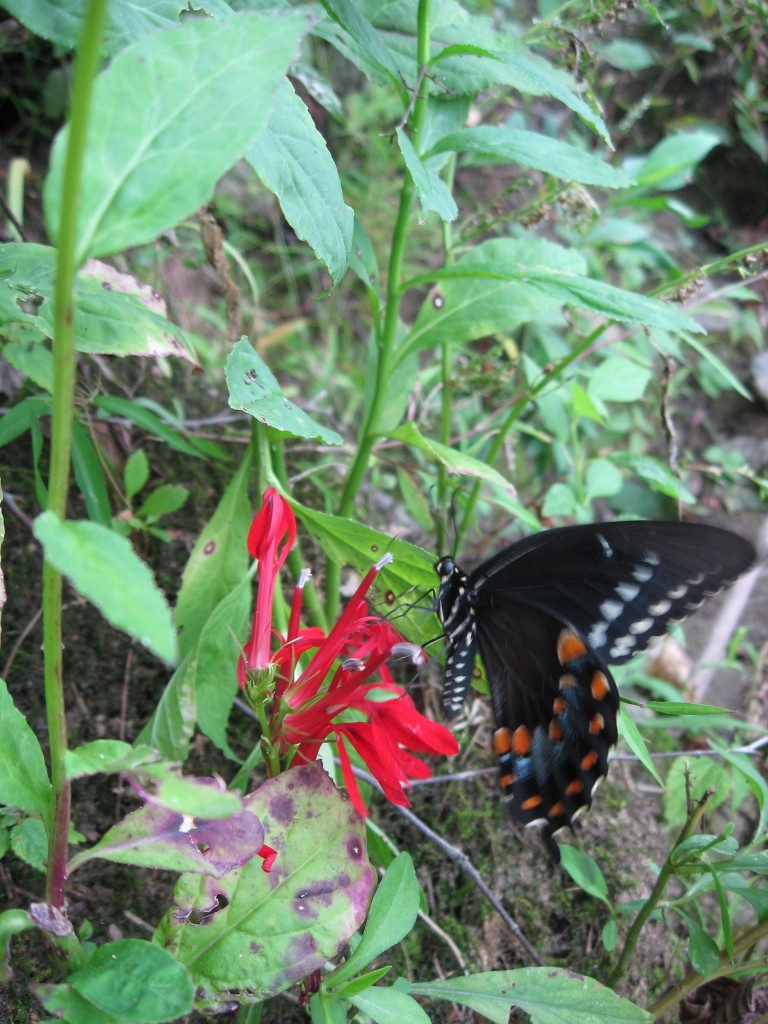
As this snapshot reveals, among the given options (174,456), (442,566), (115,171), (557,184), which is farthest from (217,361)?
(115,171)

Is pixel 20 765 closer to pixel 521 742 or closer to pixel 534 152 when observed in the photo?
pixel 521 742

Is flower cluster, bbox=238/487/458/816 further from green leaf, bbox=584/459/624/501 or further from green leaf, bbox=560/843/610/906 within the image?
green leaf, bbox=584/459/624/501

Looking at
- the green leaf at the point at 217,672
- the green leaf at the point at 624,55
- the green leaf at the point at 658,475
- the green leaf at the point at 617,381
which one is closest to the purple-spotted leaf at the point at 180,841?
the green leaf at the point at 217,672

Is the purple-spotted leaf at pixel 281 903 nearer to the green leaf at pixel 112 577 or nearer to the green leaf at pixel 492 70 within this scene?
the green leaf at pixel 112 577

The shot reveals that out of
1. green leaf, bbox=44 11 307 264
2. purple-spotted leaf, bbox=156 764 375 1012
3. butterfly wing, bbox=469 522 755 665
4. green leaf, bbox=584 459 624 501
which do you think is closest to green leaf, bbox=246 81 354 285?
green leaf, bbox=44 11 307 264

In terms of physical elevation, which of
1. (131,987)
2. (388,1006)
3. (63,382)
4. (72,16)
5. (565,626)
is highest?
(72,16)

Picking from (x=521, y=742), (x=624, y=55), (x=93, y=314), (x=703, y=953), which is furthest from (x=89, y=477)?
(x=624, y=55)
